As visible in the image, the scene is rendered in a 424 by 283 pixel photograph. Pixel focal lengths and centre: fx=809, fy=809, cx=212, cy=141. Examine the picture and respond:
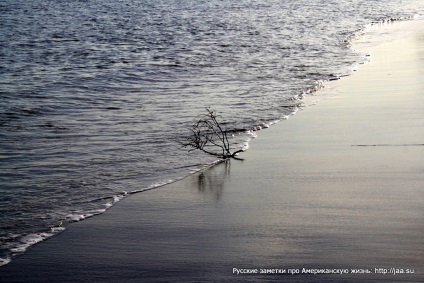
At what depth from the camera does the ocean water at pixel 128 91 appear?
24.0ft

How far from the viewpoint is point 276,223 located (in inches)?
233

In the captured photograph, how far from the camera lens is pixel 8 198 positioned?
23.1 feet

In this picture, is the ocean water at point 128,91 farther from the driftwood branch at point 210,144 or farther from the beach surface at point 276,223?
the beach surface at point 276,223

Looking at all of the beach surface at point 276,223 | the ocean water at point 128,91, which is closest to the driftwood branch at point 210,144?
the ocean water at point 128,91

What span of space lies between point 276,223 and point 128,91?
751cm

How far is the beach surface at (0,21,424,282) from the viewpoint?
511cm

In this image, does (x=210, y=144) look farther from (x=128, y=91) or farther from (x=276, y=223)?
(x=128, y=91)

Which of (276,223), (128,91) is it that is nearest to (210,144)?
(276,223)

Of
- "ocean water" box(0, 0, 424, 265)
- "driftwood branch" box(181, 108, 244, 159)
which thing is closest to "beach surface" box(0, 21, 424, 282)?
"driftwood branch" box(181, 108, 244, 159)

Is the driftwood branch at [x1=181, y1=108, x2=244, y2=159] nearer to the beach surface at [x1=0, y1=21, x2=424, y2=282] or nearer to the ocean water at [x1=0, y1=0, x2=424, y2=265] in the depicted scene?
the ocean water at [x1=0, y1=0, x2=424, y2=265]

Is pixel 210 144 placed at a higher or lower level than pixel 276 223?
higher

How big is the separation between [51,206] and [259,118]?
3981mm

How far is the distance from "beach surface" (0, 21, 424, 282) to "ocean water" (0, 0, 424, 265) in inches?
14.9

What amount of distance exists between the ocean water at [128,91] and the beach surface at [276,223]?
14.9 inches
